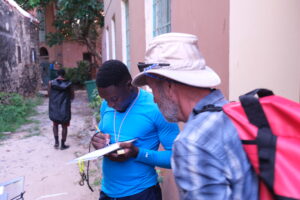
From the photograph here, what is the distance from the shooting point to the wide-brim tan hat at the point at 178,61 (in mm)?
1293

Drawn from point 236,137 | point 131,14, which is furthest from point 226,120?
point 131,14

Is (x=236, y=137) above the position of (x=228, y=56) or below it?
below

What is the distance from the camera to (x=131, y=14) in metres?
5.79

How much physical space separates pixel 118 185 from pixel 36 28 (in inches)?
735

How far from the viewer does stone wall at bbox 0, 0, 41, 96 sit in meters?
12.1

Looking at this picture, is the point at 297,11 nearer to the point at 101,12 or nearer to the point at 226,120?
the point at 226,120

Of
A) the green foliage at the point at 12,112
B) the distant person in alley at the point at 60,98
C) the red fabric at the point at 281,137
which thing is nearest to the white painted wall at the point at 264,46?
the red fabric at the point at 281,137

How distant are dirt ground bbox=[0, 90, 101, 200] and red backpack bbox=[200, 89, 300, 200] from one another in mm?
3730

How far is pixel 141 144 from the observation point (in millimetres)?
2119

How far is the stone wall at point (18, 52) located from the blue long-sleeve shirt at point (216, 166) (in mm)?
11942

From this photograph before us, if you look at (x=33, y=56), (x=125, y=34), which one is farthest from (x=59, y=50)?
(x=125, y=34)

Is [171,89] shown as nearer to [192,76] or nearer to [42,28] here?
[192,76]

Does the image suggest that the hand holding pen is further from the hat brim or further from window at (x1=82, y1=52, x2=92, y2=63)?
window at (x1=82, y1=52, x2=92, y2=63)

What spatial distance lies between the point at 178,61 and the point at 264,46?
838 mm
